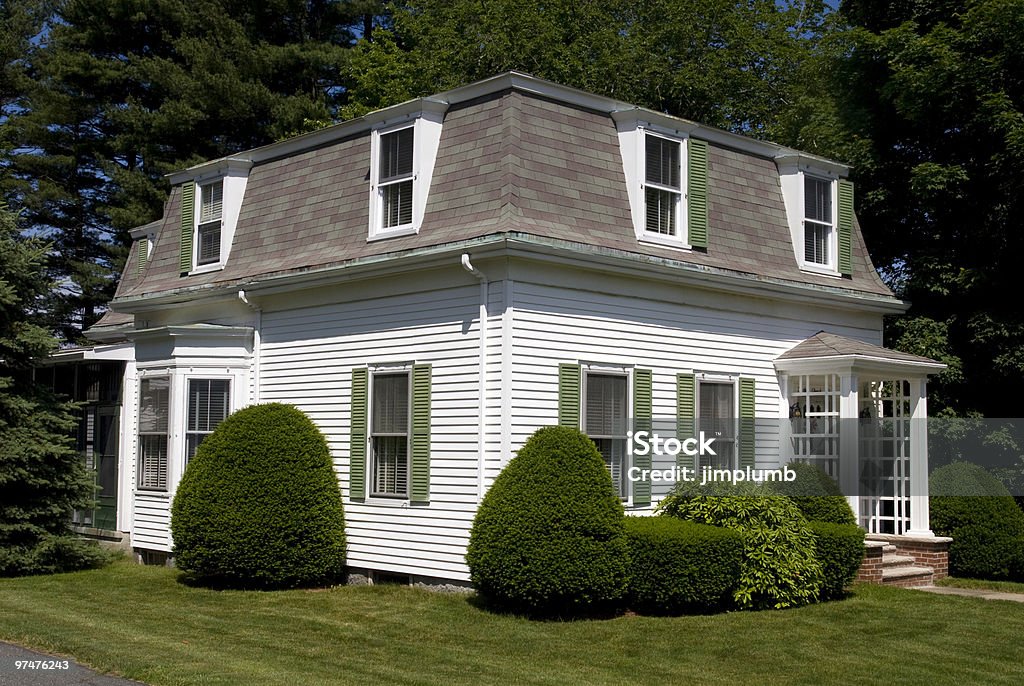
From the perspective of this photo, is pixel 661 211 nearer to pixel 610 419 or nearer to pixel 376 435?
pixel 610 419

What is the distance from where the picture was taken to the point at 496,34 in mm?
28938

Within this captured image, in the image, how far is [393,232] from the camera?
48.3ft

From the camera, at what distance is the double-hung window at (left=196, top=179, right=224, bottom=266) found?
59.0ft

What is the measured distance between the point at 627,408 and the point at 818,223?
5447 mm

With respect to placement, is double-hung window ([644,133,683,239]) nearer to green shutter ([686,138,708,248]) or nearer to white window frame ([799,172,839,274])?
green shutter ([686,138,708,248])

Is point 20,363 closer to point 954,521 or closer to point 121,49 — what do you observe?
point 954,521

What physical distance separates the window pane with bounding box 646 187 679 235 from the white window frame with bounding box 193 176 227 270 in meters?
6.97

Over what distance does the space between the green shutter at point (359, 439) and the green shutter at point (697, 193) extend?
491cm

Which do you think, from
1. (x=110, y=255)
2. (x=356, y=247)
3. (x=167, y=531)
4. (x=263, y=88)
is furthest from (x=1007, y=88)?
(x=110, y=255)

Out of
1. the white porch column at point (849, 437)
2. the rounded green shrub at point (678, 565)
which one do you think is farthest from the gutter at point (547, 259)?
the rounded green shrub at point (678, 565)

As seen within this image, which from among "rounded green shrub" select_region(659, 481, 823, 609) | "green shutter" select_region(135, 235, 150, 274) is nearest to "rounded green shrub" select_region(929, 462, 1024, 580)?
"rounded green shrub" select_region(659, 481, 823, 609)

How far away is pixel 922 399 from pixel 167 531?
38.1ft

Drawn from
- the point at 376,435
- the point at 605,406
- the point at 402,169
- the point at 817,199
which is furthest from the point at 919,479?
the point at 402,169

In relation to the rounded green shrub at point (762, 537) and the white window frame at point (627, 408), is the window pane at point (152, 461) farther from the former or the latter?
the rounded green shrub at point (762, 537)
